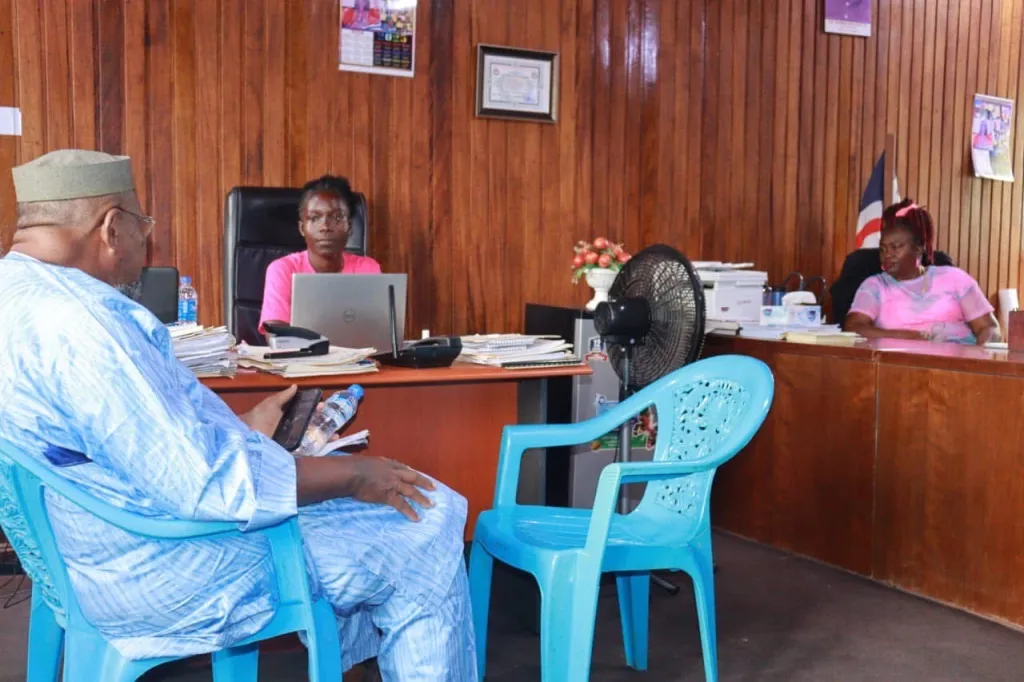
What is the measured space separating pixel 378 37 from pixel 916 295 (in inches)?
96.7

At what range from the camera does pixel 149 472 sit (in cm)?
141

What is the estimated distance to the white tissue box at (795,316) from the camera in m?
3.78

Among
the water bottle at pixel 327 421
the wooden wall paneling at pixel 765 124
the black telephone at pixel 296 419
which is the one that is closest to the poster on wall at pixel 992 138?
the wooden wall paneling at pixel 765 124

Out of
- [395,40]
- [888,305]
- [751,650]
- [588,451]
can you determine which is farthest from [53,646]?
[888,305]

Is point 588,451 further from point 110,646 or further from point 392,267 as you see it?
point 110,646

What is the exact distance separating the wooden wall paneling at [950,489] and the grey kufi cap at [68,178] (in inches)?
93.1

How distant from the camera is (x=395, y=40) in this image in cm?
425

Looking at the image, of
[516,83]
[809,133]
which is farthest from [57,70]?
[809,133]

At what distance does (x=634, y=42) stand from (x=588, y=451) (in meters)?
2.13

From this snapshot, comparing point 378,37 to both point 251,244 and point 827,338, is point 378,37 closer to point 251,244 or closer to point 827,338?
point 251,244

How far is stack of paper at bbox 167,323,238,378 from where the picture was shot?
224 cm

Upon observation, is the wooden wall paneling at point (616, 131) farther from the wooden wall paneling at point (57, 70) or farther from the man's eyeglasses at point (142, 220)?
the man's eyeglasses at point (142, 220)

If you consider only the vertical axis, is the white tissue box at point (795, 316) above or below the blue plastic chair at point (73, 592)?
above

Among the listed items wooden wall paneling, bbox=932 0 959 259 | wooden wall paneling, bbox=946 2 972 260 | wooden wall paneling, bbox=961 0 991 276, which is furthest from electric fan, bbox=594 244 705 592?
wooden wall paneling, bbox=961 0 991 276
